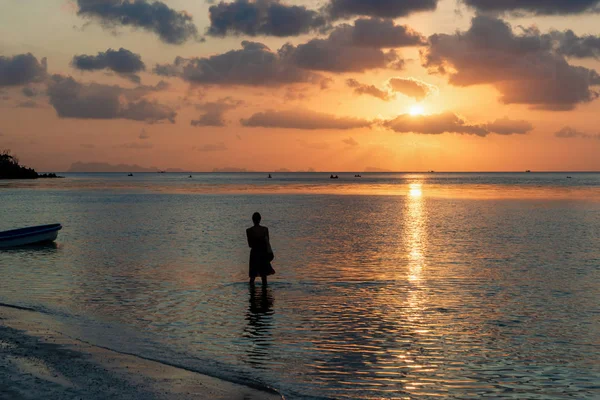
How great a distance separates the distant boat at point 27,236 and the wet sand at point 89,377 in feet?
79.2

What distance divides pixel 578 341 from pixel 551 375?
3306 millimetres

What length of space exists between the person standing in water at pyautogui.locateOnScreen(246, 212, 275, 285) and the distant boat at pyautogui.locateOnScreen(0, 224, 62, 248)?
20.6 meters

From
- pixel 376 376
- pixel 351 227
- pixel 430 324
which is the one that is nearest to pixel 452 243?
pixel 351 227

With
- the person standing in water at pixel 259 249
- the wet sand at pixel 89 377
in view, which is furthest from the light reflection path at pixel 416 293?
the person standing in water at pixel 259 249

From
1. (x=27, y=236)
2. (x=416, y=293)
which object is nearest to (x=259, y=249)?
(x=416, y=293)

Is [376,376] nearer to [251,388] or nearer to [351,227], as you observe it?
[251,388]

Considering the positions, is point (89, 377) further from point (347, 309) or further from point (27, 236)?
point (27, 236)

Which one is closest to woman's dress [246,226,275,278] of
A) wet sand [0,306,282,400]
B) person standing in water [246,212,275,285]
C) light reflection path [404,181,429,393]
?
person standing in water [246,212,275,285]

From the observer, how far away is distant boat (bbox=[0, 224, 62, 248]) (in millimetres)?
37719

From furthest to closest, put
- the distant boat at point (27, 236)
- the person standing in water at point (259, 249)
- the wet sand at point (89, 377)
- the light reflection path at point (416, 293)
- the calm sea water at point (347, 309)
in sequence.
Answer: the distant boat at point (27, 236) → the person standing in water at point (259, 249) → the light reflection path at point (416, 293) → the calm sea water at point (347, 309) → the wet sand at point (89, 377)

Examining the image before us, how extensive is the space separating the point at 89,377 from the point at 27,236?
1148 inches

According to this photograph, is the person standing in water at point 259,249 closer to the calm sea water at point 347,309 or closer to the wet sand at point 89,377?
the calm sea water at point 347,309

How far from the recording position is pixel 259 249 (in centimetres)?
2264

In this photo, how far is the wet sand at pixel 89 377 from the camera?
11.4 m
